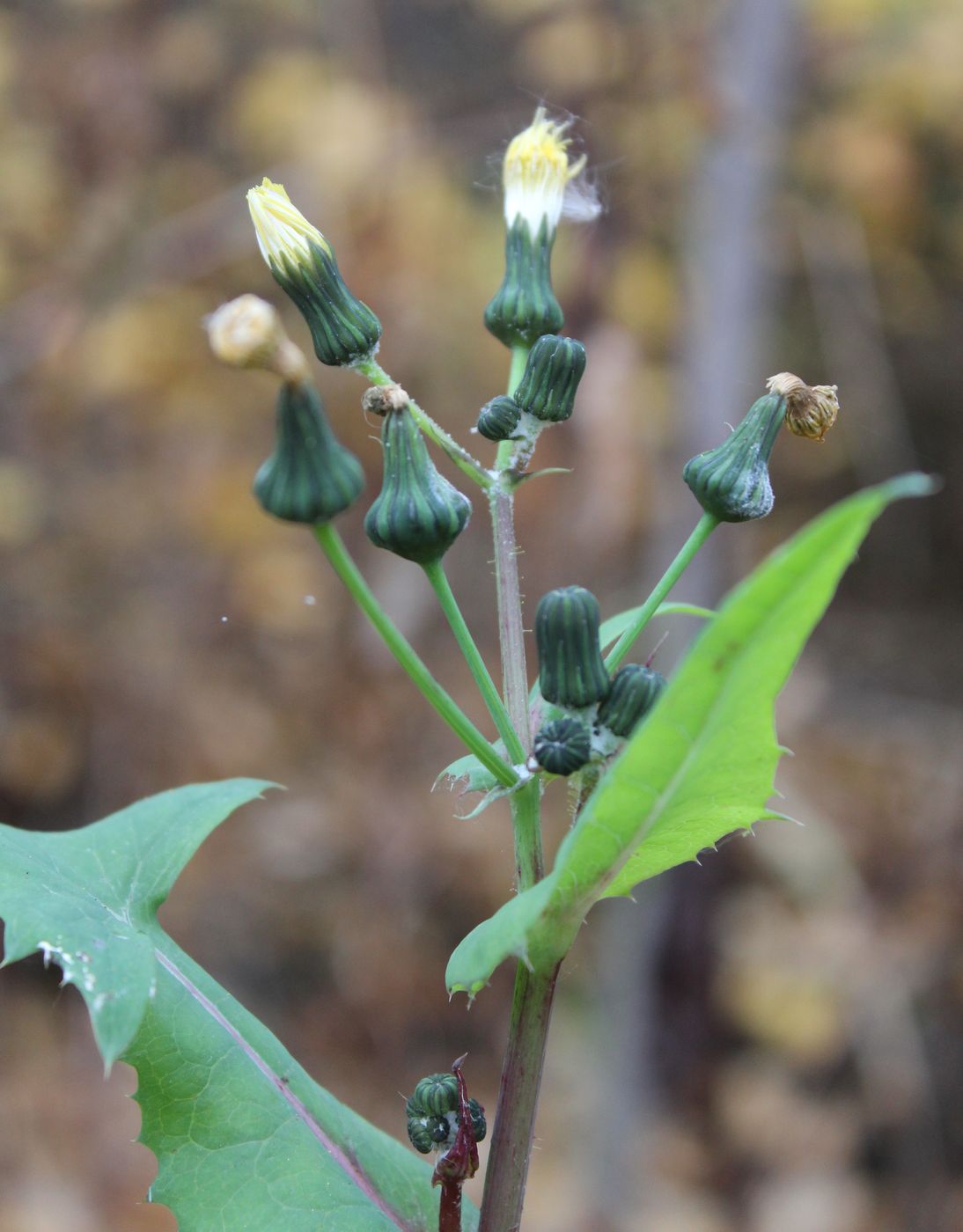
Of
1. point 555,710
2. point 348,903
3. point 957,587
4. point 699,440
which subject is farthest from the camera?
point 957,587

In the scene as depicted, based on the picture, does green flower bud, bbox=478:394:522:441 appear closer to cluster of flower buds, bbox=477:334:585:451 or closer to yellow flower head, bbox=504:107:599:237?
cluster of flower buds, bbox=477:334:585:451

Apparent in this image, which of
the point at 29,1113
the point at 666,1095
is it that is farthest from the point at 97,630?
the point at 666,1095

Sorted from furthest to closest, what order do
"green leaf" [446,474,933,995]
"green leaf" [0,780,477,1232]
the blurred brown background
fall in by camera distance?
the blurred brown background
"green leaf" [0,780,477,1232]
"green leaf" [446,474,933,995]

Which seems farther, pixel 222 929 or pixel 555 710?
pixel 222 929

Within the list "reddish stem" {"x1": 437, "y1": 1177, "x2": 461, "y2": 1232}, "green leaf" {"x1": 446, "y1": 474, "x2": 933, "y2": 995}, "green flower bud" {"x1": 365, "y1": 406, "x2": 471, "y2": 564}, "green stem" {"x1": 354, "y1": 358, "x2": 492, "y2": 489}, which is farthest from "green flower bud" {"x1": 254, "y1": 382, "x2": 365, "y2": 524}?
"reddish stem" {"x1": 437, "y1": 1177, "x2": 461, "y2": 1232}

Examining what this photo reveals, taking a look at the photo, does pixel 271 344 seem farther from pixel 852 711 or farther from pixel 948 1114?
pixel 852 711

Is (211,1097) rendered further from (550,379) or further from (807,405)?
(807,405)
